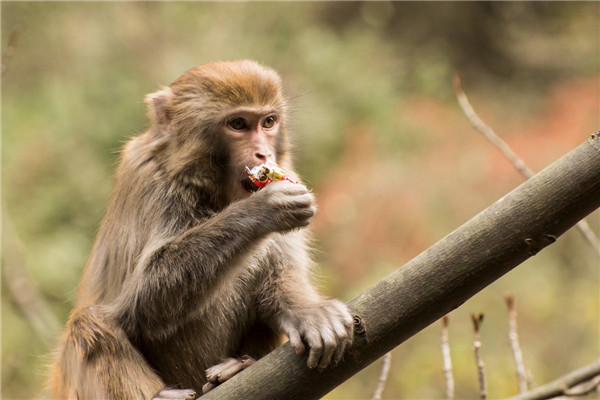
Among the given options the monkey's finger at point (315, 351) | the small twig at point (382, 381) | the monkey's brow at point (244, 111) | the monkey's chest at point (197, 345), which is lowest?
the small twig at point (382, 381)

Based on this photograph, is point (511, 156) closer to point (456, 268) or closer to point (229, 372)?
point (456, 268)

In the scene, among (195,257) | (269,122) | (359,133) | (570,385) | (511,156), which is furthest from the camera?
(359,133)

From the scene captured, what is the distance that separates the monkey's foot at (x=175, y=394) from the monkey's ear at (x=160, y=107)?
1517mm

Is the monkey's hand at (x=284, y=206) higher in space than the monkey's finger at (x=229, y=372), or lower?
higher

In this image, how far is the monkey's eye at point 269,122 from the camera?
171 inches

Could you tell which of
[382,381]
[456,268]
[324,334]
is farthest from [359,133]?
[456,268]

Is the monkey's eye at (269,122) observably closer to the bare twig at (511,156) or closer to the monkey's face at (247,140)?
the monkey's face at (247,140)

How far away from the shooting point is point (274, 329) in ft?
13.9

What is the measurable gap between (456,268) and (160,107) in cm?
228

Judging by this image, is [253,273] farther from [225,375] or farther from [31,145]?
[31,145]

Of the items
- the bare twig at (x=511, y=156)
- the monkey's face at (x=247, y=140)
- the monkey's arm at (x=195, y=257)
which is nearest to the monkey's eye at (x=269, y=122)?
the monkey's face at (x=247, y=140)

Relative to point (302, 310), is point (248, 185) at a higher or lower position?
higher

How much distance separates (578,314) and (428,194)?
2998 mm

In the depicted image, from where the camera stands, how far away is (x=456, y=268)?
280cm
